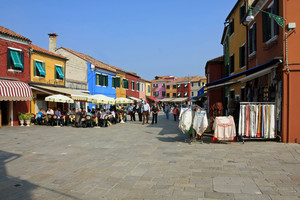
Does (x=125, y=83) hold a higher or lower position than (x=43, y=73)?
higher

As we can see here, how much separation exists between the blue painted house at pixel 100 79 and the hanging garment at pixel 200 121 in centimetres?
2009

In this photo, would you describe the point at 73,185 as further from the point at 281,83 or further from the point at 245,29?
the point at 245,29

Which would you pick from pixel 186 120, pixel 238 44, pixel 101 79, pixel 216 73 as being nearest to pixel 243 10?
pixel 238 44

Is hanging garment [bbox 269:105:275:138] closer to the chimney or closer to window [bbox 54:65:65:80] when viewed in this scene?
window [bbox 54:65:65:80]

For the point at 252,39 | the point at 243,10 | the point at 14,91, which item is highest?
the point at 243,10

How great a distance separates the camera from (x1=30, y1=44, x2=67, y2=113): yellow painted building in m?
18.7

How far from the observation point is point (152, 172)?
17.0 ft

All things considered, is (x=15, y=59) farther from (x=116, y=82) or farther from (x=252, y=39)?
(x=116, y=82)

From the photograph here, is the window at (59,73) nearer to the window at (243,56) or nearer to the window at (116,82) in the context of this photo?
the window at (116,82)

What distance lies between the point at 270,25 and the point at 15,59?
15.9 meters

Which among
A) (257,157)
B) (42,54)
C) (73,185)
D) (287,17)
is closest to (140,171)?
(73,185)

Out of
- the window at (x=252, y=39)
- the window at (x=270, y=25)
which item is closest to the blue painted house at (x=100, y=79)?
the window at (x=252, y=39)

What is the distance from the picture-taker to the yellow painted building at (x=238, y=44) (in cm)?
1462

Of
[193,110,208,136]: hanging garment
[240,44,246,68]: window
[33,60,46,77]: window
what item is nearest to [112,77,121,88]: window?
[33,60,46,77]: window
